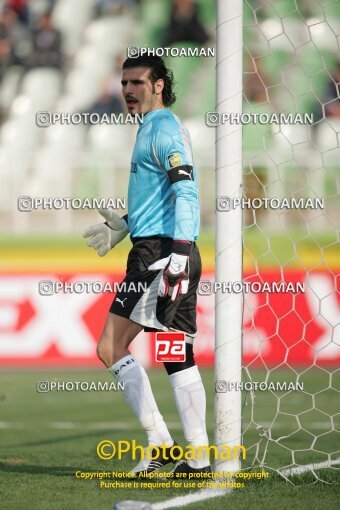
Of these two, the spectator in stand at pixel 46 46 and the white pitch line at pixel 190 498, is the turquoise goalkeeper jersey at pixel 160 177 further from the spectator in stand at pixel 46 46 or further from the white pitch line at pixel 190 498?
the spectator in stand at pixel 46 46

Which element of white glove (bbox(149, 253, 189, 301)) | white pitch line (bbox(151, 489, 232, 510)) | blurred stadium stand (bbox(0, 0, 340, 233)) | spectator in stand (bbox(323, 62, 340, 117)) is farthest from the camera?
spectator in stand (bbox(323, 62, 340, 117))

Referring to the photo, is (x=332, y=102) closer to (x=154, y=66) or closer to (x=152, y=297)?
(x=154, y=66)

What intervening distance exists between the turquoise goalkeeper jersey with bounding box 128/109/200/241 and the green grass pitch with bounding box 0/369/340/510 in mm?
1022

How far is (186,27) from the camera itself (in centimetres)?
1585

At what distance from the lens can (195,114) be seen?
1484cm

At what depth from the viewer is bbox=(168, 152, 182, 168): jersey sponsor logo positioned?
5.02 meters

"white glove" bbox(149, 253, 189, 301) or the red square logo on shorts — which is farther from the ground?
"white glove" bbox(149, 253, 189, 301)

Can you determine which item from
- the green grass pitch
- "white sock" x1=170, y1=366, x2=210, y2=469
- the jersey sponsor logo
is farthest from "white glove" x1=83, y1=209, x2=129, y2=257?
the green grass pitch

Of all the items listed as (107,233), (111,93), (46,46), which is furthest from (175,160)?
(46,46)

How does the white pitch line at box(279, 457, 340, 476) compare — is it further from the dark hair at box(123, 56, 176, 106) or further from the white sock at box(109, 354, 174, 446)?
the dark hair at box(123, 56, 176, 106)

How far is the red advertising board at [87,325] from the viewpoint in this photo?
11836 mm

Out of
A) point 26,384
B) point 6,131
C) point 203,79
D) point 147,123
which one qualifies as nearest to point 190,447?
point 147,123

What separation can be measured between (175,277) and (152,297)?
0.74ft

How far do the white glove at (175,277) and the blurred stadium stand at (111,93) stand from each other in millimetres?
3678
